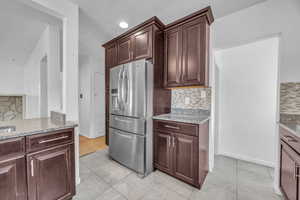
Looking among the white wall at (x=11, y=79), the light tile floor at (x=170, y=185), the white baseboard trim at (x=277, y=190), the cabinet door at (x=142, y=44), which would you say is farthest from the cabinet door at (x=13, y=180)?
the white wall at (x=11, y=79)

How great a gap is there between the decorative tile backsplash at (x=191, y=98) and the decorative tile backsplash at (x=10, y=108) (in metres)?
4.44

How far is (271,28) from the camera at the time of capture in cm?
167

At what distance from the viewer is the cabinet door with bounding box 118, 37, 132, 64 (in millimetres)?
2314

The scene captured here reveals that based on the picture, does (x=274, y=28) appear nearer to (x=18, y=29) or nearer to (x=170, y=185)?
(x=170, y=185)

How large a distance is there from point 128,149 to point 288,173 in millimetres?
2028

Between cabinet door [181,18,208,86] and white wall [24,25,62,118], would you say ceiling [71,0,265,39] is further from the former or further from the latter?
white wall [24,25,62,118]

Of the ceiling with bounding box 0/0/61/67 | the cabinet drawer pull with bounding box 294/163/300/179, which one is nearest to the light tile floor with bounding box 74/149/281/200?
the cabinet drawer pull with bounding box 294/163/300/179

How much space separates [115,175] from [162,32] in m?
2.61

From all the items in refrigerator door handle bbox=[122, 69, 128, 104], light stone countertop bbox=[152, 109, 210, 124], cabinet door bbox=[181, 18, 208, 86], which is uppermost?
cabinet door bbox=[181, 18, 208, 86]

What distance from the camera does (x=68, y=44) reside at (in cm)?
169

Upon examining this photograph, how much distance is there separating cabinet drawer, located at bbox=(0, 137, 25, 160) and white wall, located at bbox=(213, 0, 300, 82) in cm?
288

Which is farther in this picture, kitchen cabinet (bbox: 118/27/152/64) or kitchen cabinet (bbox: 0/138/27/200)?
kitchen cabinet (bbox: 118/27/152/64)

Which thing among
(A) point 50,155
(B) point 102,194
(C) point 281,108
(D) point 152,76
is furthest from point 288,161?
(A) point 50,155

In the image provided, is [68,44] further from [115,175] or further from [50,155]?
[115,175]
